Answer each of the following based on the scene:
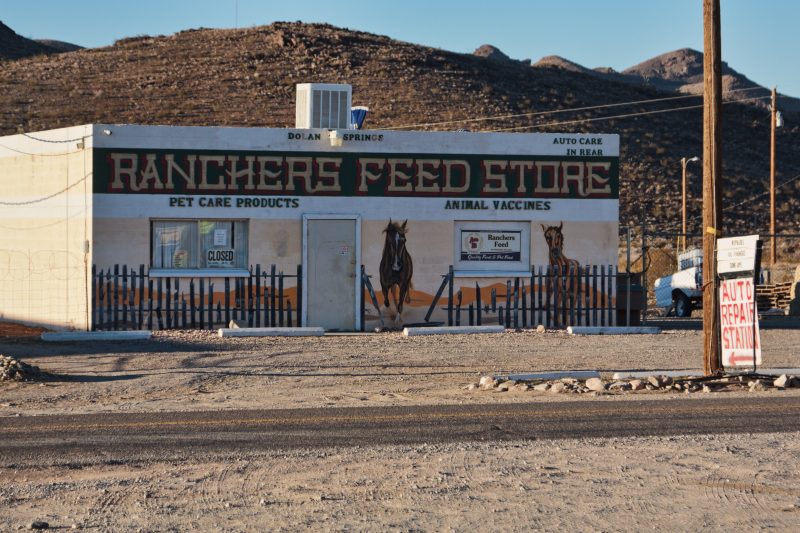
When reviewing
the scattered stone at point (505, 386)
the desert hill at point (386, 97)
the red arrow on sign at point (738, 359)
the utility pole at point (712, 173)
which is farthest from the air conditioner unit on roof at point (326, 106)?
the desert hill at point (386, 97)

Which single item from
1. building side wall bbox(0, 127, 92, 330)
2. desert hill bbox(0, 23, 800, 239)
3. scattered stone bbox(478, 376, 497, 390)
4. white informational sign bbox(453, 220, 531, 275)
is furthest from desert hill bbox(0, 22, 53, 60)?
scattered stone bbox(478, 376, 497, 390)

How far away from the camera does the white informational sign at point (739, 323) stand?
16141 mm

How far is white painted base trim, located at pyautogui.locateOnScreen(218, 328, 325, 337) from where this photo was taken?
24156mm

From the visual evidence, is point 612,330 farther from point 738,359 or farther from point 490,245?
point 738,359

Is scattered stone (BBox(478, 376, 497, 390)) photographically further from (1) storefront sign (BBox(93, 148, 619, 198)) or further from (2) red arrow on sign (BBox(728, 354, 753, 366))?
(1) storefront sign (BBox(93, 148, 619, 198))

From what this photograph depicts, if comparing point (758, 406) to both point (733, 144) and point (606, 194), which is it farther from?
point (733, 144)

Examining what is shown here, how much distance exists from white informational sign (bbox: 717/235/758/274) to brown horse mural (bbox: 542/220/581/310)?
997 centimetres

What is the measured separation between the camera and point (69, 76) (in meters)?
76.5

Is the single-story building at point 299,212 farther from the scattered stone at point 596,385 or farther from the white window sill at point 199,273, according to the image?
the scattered stone at point 596,385

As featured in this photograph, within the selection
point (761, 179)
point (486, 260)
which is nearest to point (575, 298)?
point (486, 260)

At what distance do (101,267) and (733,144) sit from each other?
61.3 metres

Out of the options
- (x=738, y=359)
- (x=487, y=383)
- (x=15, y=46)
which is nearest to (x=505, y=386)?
(x=487, y=383)

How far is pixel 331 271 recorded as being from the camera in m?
25.9

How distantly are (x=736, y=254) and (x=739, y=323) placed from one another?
101 centimetres
